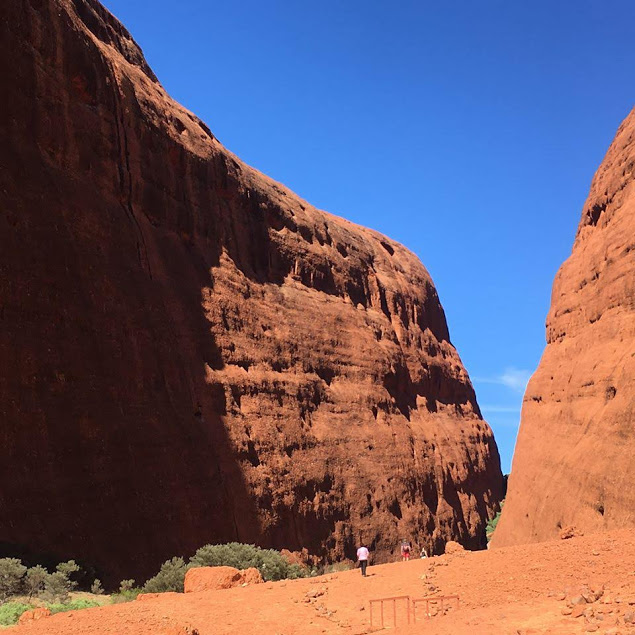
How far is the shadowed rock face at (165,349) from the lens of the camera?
19.7m

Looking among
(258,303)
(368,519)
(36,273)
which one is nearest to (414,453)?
(368,519)

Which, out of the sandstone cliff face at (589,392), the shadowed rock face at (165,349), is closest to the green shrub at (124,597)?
the shadowed rock face at (165,349)

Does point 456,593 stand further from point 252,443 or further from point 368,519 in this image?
point 368,519

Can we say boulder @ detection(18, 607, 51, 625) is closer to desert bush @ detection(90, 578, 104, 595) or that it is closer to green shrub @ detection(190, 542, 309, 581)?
desert bush @ detection(90, 578, 104, 595)

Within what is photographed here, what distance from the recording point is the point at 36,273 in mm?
20438

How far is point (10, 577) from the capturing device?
1470 cm

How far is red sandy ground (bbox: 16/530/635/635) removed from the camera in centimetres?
1006

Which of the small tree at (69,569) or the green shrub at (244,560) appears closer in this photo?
the small tree at (69,569)

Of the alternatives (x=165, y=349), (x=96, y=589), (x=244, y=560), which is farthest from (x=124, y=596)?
(x=165, y=349)

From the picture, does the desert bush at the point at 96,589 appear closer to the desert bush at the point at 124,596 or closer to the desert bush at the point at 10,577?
the desert bush at the point at 124,596

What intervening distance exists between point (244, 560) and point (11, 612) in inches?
323

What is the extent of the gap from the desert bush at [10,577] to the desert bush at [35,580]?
0.14 metres

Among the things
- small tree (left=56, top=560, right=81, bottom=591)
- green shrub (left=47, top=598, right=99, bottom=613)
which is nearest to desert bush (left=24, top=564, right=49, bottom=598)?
small tree (left=56, top=560, right=81, bottom=591)

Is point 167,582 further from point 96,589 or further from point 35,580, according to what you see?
point 35,580
